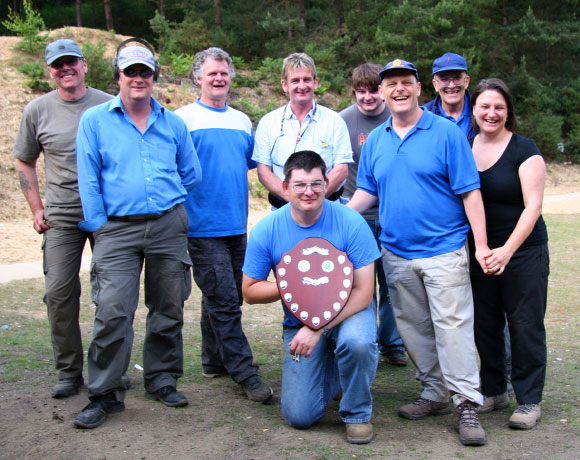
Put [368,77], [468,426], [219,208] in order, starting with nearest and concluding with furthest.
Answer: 1. [468,426]
2. [219,208]
3. [368,77]

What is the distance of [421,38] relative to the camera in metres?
24.5

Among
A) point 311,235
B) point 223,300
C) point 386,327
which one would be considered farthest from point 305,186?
point 386,327

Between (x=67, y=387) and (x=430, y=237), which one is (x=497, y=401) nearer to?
(x=430, y=237)

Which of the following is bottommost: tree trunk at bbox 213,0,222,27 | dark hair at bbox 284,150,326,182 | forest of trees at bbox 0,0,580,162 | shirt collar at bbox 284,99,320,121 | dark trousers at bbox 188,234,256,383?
dark trousers at bbox 188,234,256,383

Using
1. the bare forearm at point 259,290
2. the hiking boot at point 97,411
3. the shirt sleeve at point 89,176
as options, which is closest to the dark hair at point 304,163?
the bare forearm at point 259,290

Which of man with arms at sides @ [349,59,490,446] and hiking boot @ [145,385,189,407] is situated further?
hiking boot @ [145,385,189,407]

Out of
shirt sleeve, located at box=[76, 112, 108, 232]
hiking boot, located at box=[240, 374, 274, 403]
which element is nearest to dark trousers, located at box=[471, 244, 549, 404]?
hiking boot, located at box=[240, 374, 274, 403]

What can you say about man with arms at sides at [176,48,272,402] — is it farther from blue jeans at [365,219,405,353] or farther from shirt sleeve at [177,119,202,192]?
blue jeans at [365,219,405,353]

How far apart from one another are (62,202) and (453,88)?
2.89m

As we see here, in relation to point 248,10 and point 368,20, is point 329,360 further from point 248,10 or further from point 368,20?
point 248,10

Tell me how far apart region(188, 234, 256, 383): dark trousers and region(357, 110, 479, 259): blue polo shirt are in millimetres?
1254

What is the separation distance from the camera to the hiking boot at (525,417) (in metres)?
4.01

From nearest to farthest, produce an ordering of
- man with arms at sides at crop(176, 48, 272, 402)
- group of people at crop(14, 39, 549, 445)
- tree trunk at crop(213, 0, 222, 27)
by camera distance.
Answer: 1. group of people at crop(14, 39, 549, 445)
2. man with arms at sides at crop(176, 48, 272, 402)
3. tree trunk at crop(213, 0, 222, 27)

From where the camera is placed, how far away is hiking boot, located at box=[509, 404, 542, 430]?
401cm
